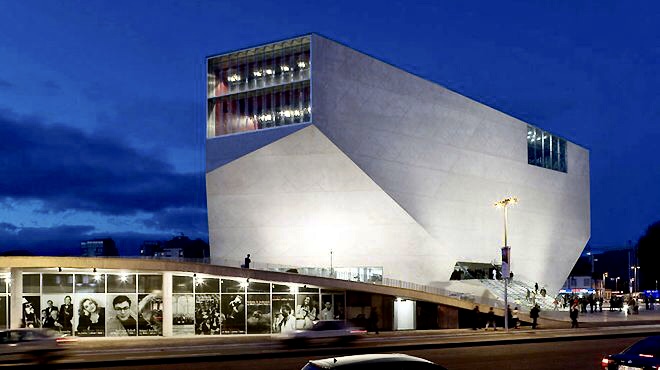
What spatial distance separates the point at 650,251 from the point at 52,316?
332ft

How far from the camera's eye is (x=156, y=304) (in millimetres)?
39344

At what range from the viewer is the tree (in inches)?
4589

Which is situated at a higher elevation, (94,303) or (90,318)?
(94,303)

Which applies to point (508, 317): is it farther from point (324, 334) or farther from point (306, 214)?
point (324, 334)

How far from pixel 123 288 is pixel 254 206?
1447cm

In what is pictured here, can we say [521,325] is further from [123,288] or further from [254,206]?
[123,288]

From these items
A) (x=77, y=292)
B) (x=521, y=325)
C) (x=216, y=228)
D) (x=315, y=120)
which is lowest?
(x=521, y=325)

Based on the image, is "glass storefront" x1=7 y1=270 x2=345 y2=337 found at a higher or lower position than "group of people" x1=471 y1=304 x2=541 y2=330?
higher

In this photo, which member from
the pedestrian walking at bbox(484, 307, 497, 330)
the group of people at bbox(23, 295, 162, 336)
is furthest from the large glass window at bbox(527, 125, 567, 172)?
the group of people at bbox(23, 295, 162, 336)

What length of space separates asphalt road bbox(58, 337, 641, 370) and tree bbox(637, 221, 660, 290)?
9538cm

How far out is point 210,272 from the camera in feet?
131

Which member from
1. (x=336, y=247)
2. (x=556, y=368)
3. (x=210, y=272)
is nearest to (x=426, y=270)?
(x=336, y=247)

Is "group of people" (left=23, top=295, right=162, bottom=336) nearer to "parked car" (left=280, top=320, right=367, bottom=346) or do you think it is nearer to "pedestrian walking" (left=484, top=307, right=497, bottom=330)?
"parked car" (left=280, top=320, right=367, bottom=346)

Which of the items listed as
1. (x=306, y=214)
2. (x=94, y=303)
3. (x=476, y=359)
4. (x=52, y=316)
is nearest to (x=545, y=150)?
(x=306, y=214)
